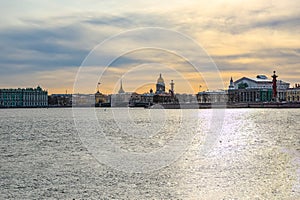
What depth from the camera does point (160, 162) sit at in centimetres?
2845

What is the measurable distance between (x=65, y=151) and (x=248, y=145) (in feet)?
49.7

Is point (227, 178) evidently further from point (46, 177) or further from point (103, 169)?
point (46, 177)

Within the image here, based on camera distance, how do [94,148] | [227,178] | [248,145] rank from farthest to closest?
[248,145], [94,148], [227,178]

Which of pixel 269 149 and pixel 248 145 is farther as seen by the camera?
pixel 248 145

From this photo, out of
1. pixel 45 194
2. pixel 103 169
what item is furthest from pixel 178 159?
pixel 45 194

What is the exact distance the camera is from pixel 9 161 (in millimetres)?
29156

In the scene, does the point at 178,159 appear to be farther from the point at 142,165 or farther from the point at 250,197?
the point at 250,197

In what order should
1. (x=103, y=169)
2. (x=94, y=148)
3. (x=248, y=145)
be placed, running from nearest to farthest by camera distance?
1. (x=103, y=169)
2. (x=94, y=148)
3. (x=248, y=145)

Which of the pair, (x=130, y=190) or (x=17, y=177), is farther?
(x=17, y=177)

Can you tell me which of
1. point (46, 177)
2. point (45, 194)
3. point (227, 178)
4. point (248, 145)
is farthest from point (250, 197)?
point (248, 145)

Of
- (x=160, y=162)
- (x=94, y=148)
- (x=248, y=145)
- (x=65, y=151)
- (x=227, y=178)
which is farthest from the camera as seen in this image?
(x=248, y=145)

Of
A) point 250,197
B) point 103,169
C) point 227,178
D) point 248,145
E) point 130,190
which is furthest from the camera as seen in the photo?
point 248,145

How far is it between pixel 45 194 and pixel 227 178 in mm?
8477

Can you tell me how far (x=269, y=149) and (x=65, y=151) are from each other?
15.1 m
